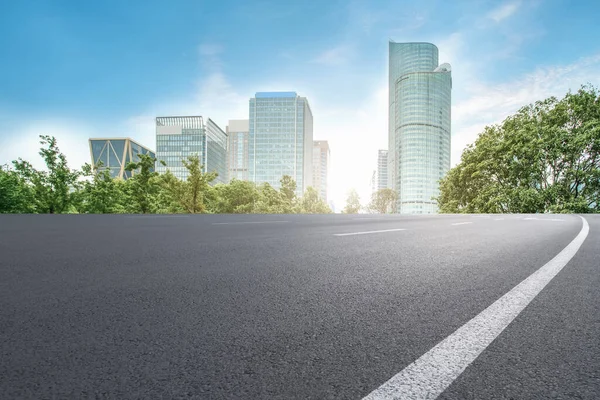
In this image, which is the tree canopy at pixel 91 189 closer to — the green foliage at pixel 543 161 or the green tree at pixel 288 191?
the green tree at pixel 288 191

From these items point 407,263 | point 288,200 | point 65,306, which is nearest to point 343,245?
point 407,263

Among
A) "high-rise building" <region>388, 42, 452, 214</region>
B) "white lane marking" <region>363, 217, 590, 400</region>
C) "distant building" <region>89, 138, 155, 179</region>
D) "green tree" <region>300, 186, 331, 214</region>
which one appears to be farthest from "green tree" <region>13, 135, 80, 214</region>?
"high-rise building" <region>388, 42, 452, 214</region>

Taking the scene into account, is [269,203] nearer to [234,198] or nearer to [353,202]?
[234,198]

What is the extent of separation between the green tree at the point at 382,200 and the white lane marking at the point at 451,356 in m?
99.2

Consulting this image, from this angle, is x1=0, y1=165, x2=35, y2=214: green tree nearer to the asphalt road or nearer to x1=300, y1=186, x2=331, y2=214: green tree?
the asphalt road

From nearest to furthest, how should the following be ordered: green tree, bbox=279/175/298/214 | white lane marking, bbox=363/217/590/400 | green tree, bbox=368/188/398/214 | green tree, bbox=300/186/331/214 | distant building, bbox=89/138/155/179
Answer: white lane marking, bbox=363/217/590/400 < green tree, bbox=279/175/298/214 < green tree, bbox=300/186/331/214 < green tree, bbox=368/188/398/214 < distant building, bbox=89/138/155/179

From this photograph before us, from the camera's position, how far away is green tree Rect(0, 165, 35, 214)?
26.5 m

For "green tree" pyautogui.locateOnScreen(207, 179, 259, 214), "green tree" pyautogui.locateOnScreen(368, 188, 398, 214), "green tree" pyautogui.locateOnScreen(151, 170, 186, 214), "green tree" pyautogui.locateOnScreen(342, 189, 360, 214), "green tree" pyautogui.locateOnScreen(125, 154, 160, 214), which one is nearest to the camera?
"green tree" pyautogui.locateOnScreen(125, 154, 160, 214)

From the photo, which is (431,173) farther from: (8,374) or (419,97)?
(8,374)

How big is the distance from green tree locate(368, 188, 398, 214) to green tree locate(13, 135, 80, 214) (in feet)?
267

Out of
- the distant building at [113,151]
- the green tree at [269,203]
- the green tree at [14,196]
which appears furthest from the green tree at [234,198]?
the distant building at [113,151]

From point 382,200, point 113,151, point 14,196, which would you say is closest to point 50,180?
point 14,196

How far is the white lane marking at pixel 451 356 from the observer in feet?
3.64

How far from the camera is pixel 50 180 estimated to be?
2839cm
